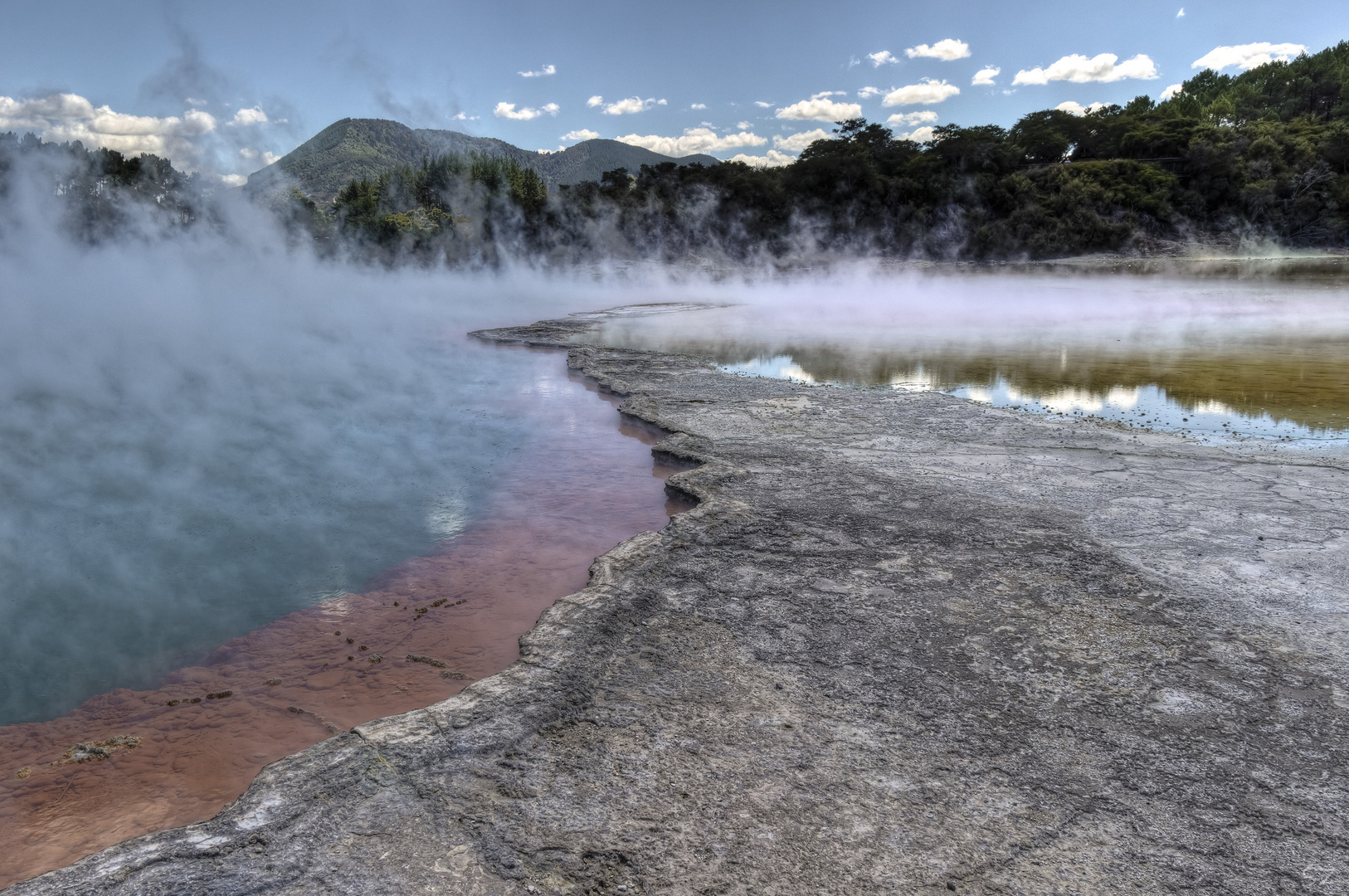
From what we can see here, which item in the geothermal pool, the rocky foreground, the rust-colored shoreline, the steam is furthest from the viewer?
the steam

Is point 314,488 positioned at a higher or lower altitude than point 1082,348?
lower

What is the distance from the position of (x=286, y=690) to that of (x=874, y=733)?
2244mm

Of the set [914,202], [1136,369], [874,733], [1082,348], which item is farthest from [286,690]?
[914,202]

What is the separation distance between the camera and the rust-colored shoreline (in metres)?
2.51

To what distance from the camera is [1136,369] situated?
9.06 m

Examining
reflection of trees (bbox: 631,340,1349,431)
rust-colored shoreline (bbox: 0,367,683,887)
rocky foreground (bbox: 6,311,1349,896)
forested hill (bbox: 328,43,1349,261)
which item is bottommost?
rust-colored shoreline (bbox: 0,367,683,887)

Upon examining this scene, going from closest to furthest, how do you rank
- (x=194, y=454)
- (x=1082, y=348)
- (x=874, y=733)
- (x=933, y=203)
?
1. (x=874, y=733)
2. (x=194, y=454)
3. (x=1082, y=348)
4. (x=933, y=203)

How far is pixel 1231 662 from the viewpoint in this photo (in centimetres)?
273

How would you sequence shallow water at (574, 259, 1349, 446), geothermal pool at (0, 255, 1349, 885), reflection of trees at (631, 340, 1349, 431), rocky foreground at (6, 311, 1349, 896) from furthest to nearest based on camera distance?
1. reflection of trees at (631, 340, 1349, 431)
2. shallow water at (574, 259, 1349, 446)
3. geothermal pool at (0, 255, 1349, 885)
4. rocky foreground at (6, 311, 1349, 896)

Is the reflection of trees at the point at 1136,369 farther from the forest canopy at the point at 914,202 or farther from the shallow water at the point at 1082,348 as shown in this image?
the forest canopy at the point at 914,202

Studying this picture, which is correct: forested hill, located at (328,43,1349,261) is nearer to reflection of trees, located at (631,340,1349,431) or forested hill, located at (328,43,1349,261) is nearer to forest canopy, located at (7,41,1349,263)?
forest canopy, located at (7,41,1349,263)

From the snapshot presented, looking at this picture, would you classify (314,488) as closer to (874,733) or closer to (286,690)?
(286,690)

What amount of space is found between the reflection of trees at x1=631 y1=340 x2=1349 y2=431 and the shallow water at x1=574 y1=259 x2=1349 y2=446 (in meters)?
0.03

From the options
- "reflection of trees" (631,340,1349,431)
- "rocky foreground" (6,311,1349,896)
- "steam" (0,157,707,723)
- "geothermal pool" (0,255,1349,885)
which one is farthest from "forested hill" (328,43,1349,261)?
"rocky foreground" (6,311,1349,896)
